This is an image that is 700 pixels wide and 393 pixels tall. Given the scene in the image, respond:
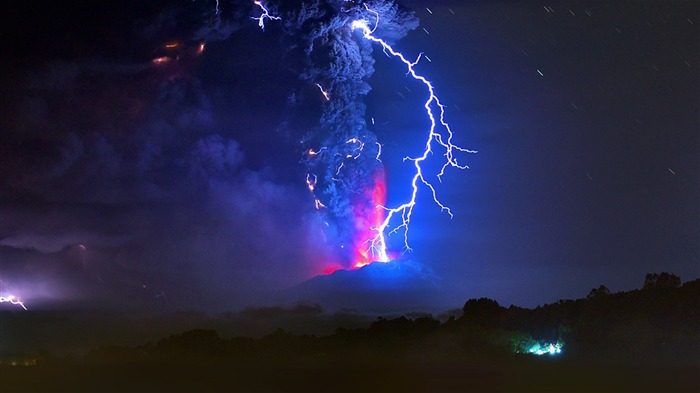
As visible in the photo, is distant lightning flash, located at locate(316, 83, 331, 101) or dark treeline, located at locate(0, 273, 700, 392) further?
distant lightning flash, located at locate(316, 83, 331, 101)

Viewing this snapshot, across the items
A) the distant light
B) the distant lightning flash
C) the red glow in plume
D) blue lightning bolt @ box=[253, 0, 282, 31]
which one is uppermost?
blue lightning bolt @ box=[253, 0, 282, 31]

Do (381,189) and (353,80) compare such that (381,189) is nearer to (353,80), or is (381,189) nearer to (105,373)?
(353,80)

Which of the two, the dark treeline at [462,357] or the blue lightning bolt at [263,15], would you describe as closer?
the dark treeline at [462,357]

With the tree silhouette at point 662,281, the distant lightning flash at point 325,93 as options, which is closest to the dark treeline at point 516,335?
the tree silhouette at point 662,281

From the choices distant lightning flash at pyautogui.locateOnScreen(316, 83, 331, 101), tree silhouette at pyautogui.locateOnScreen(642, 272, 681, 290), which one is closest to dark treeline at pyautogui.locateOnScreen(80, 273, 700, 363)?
tree silhouette at pyautogui.locateOnScreen(642, 272, 681, 290)

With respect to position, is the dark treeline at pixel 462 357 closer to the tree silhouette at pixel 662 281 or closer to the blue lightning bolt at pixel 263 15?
the tree silhouette at pixel 662 281

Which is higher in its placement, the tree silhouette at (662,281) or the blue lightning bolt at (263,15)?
the blue lightning bolt at (263,15)

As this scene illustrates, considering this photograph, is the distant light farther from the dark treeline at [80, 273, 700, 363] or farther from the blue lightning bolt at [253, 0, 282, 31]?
the blue lightning bolt at [253, 0, 282, 31]

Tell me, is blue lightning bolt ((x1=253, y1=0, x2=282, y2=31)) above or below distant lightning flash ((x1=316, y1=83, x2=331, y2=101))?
above

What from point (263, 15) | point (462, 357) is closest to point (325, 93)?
point (263, 15)

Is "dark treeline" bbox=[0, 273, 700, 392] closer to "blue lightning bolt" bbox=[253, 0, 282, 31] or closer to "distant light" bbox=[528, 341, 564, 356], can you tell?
"distant light" bbox=[528, 341, 564, 356]

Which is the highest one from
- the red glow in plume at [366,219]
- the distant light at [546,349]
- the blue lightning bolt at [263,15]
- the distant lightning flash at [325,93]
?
the blue lightning bolt at [263,15]
